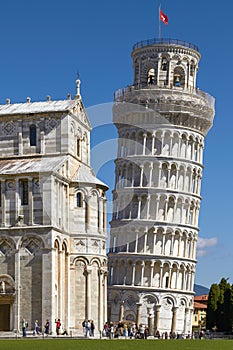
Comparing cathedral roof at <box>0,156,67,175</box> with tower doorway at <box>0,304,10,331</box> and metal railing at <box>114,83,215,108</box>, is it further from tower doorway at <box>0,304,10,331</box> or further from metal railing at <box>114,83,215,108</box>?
metal railing at <box>114,83,215,108</box>

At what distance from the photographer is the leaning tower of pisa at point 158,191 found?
9469cm

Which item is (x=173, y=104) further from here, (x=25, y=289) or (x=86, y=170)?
(x=25, y=289)

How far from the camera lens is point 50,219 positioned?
61.3 metres

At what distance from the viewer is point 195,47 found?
102m

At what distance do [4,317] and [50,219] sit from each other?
7656mm

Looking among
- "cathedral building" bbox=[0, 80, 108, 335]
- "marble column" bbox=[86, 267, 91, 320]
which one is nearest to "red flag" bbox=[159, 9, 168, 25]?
"cathedral building" bbox=[0, 80, 108, 335]

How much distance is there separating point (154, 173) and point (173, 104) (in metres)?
7.78

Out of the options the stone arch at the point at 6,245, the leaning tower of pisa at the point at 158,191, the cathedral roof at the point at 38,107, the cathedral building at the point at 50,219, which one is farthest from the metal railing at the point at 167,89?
the stone arch at the point at 6,245

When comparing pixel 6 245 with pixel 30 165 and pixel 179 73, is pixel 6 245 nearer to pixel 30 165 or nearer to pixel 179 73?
pixel 30 165

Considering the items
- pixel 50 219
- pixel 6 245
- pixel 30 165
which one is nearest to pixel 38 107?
pixel 30 165

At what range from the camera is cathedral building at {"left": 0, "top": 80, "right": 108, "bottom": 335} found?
61.1 metres

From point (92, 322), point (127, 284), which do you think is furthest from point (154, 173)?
point (92, 322)

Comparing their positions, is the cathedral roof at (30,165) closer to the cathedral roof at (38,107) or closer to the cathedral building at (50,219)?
the cathedral building at (50,219)

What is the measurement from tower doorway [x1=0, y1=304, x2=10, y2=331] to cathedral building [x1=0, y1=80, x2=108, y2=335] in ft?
0.21
